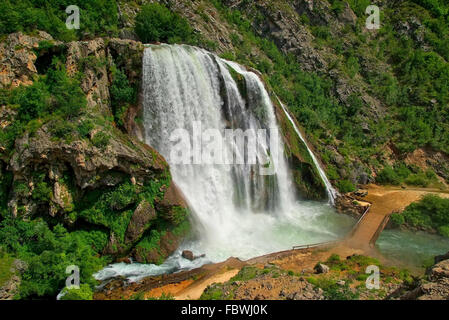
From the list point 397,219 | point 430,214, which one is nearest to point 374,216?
point 397,219

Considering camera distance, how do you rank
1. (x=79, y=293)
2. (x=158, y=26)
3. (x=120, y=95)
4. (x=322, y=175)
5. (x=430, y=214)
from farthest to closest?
(x=158, y=26), (x=322, y=175), (x=430, y=214), (x=120, y=95), (x=79, y=293)

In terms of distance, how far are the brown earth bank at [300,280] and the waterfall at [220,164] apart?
1.44 meters

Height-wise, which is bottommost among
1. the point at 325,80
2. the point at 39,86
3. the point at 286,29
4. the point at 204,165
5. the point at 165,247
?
the point at 165,247

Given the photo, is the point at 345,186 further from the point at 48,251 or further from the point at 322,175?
the point at 48,251

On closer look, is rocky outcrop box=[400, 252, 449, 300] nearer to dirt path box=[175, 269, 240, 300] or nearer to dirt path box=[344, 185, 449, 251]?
dirt path box=[344, 185, 449, 251]

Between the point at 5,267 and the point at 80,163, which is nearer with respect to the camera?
the point at 5,267

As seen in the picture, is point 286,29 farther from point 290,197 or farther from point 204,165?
point 204,165

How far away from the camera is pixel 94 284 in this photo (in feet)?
37.0

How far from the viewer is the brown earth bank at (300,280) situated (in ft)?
33.4

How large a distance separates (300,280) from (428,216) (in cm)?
1348

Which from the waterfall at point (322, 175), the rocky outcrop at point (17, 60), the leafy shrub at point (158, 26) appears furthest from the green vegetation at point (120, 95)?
the waterfall at point (322, 175)

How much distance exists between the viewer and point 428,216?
64.0 ft

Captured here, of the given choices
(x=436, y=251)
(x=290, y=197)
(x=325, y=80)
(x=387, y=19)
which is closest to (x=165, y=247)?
(x=290, y=197)
